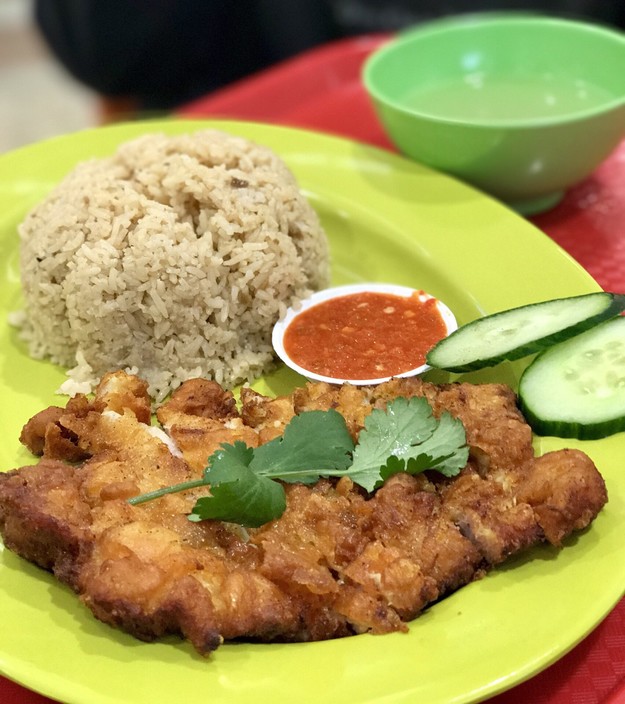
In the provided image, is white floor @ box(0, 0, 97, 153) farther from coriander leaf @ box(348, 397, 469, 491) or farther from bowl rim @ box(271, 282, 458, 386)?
coriander leaf @ box(348, 397, 469, 491)

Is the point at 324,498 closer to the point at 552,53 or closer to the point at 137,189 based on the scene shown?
the point at 137,189

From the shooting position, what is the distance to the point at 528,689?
2.09 m

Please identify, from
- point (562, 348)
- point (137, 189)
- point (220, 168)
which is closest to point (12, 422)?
point (137, 189)

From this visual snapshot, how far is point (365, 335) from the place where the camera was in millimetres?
3125

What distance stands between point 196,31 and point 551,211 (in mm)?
3607

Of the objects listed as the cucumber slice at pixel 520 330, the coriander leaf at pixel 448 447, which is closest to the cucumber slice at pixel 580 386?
the cucumber slice at pixel 520 330

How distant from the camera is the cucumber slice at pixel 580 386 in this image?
98.2 inches

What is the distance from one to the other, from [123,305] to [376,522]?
1.42 m

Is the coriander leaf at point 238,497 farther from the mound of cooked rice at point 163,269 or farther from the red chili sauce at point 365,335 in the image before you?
the mound of cooked rice at point 163,269

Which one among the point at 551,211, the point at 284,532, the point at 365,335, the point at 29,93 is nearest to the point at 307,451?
the point at 284,532

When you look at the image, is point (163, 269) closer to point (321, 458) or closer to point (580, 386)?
point (321, 458)

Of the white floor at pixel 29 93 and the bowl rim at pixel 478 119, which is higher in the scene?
the bowl rim at pixel 478 119

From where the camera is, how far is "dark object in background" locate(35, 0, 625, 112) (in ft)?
19.9

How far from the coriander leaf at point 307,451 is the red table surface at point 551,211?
0.74 meters
